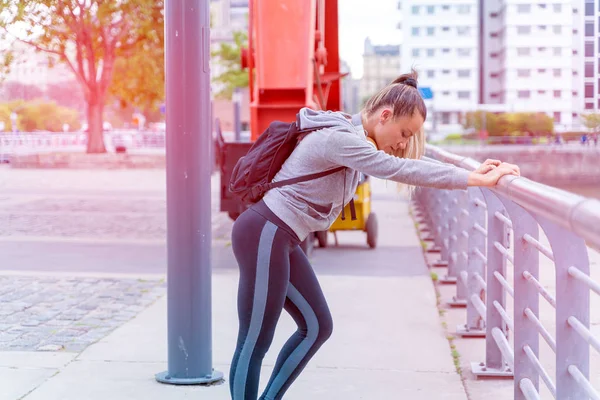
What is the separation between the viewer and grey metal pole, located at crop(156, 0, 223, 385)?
5.30 meters

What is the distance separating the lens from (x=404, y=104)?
3.89 metres

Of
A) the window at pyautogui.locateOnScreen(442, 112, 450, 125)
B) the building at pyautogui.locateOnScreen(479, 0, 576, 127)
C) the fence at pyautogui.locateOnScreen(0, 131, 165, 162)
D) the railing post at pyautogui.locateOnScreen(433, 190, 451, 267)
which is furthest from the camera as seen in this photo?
the window at pyautogui.locateOnScreen(442, 112, 450, 125)

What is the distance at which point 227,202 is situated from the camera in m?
11.0

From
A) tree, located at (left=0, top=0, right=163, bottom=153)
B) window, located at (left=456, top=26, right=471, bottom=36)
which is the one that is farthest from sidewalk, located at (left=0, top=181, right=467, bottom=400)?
window, located at (left=456, top=26, right=471, bottom=36)

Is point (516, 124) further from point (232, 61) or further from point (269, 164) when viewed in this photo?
point (269, 164)

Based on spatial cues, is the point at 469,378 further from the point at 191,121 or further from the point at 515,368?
the point at 191,121

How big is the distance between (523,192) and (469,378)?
7.87 ft

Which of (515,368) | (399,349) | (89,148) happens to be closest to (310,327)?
(515,368)

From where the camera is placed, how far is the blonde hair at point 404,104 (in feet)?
12.8

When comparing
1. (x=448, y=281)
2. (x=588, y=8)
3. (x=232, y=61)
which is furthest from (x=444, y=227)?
(x=232, y=61)

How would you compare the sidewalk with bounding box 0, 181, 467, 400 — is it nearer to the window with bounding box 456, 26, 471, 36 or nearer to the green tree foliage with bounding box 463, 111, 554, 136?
the green tree foliage with bounding box 463, 111, 554, 136

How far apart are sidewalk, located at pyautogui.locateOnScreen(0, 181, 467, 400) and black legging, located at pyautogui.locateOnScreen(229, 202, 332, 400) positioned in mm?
963

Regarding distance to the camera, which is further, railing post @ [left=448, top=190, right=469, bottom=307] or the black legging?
railing post @ [left=448, top=190, right=469, bottom=307]

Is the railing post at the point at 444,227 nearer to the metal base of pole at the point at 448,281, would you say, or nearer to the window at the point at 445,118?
the metal base of pole at the point at 448,281
